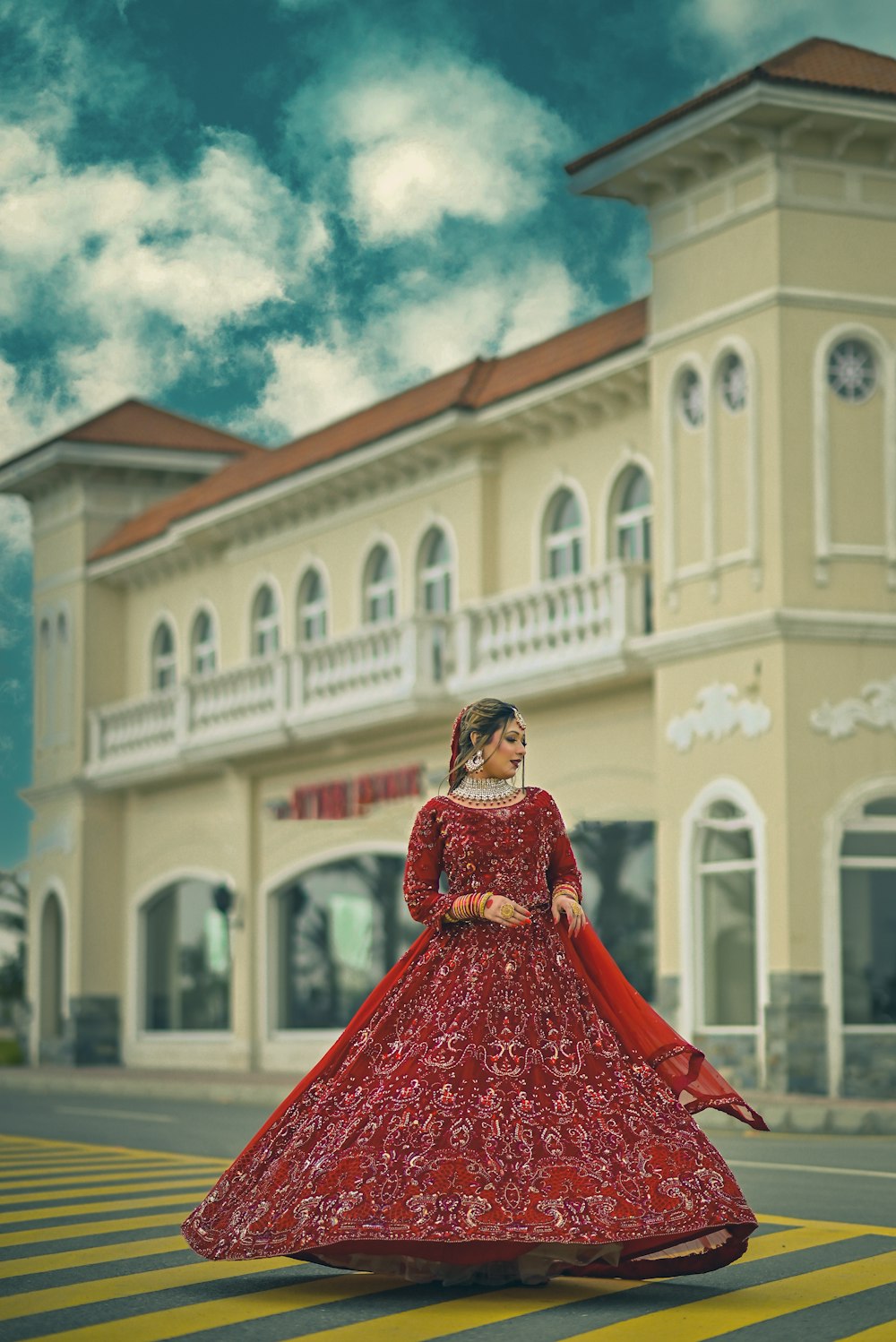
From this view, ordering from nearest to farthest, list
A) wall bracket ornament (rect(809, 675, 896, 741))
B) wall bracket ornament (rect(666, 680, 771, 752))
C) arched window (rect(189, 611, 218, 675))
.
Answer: wall bracket ornament (rect(809, 675, 896, 741)) < wall bracket ornament (rect(666, 680, 771, 752)) < arched window (rect(189, 611, 218, 675))

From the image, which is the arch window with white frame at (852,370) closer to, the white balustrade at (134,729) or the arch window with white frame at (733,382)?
the arch window with white frame at (733,382)

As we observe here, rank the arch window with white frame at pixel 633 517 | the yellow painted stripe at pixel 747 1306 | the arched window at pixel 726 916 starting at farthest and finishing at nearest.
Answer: the arch window with white frame at pixel 633 517, the arched window at pixel 726 916, the yellow painted stripe at pixel 747 1306

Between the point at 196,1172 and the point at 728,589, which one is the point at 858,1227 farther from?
the point at 728,589

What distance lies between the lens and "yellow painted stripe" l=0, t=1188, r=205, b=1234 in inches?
377

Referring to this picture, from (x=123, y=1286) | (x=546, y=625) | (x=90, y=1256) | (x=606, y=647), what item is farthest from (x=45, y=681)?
(x=123, y=1286)

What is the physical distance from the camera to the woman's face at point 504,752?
292 inches

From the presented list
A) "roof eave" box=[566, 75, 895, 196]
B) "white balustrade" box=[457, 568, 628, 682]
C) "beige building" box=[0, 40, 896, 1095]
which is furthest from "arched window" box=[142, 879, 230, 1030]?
"roof eave" box=[566, 75, 895, 196]

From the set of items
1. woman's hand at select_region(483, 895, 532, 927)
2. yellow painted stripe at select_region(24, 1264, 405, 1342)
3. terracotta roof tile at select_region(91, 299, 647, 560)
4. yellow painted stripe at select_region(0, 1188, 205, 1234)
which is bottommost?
yellow painted stripe at select_region(0, 1188, 205, 1234)

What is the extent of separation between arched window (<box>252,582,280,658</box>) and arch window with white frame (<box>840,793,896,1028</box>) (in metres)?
12.9

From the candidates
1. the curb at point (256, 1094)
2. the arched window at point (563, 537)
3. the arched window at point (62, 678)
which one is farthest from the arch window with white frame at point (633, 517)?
the arched window at point (62, 678)

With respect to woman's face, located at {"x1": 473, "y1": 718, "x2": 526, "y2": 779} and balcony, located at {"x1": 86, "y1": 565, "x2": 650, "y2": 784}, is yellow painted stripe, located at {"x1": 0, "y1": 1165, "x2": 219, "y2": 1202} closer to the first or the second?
woman's face, located at {"x1": 473, "y1": 718, "x2": 526, "y2": 779}

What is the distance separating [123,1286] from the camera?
7262 mm

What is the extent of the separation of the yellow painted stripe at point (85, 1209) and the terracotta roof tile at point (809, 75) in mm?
13065

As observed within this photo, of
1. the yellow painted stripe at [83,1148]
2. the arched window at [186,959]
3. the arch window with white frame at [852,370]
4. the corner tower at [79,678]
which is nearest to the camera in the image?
the yellow painted stripe at [83,1148]
